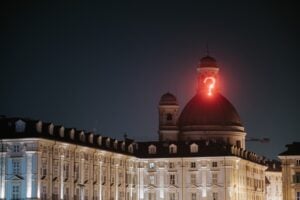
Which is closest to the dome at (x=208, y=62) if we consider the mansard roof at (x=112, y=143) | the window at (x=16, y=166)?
the mansard roof at (x=112, y=143)

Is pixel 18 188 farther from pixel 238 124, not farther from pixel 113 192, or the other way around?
pixel 238 124

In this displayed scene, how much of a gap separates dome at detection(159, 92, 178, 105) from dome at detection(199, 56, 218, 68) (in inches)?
359

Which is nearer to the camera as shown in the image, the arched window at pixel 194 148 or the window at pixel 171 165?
the arched window at pixel 194 148

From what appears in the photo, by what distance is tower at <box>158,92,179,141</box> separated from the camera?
180875mm

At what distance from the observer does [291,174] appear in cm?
15925

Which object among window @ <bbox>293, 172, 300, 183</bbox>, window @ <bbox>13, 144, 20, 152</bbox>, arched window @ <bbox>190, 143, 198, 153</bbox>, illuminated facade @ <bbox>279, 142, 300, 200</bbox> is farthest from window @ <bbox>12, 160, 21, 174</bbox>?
window @ <bbox>293, 172, 300, 183</bbox>

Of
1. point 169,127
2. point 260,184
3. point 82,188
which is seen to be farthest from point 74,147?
point 260,184

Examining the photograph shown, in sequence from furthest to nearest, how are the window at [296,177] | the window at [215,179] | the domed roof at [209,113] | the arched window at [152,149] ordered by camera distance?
the domed roof at [209,113]
the arched window at [152,149]
the window at [215,179]
the window at [296,177]

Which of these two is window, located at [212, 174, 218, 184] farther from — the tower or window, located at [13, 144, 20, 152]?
window, located at [13, 144, 20, 152]

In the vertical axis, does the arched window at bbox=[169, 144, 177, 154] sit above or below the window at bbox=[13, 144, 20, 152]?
above

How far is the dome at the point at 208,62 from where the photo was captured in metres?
190

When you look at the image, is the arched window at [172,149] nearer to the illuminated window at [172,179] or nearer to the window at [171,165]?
the window at [171,165]

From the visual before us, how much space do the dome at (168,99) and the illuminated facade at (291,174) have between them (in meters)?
30.8

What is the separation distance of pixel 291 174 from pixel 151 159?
2221 centimetres
